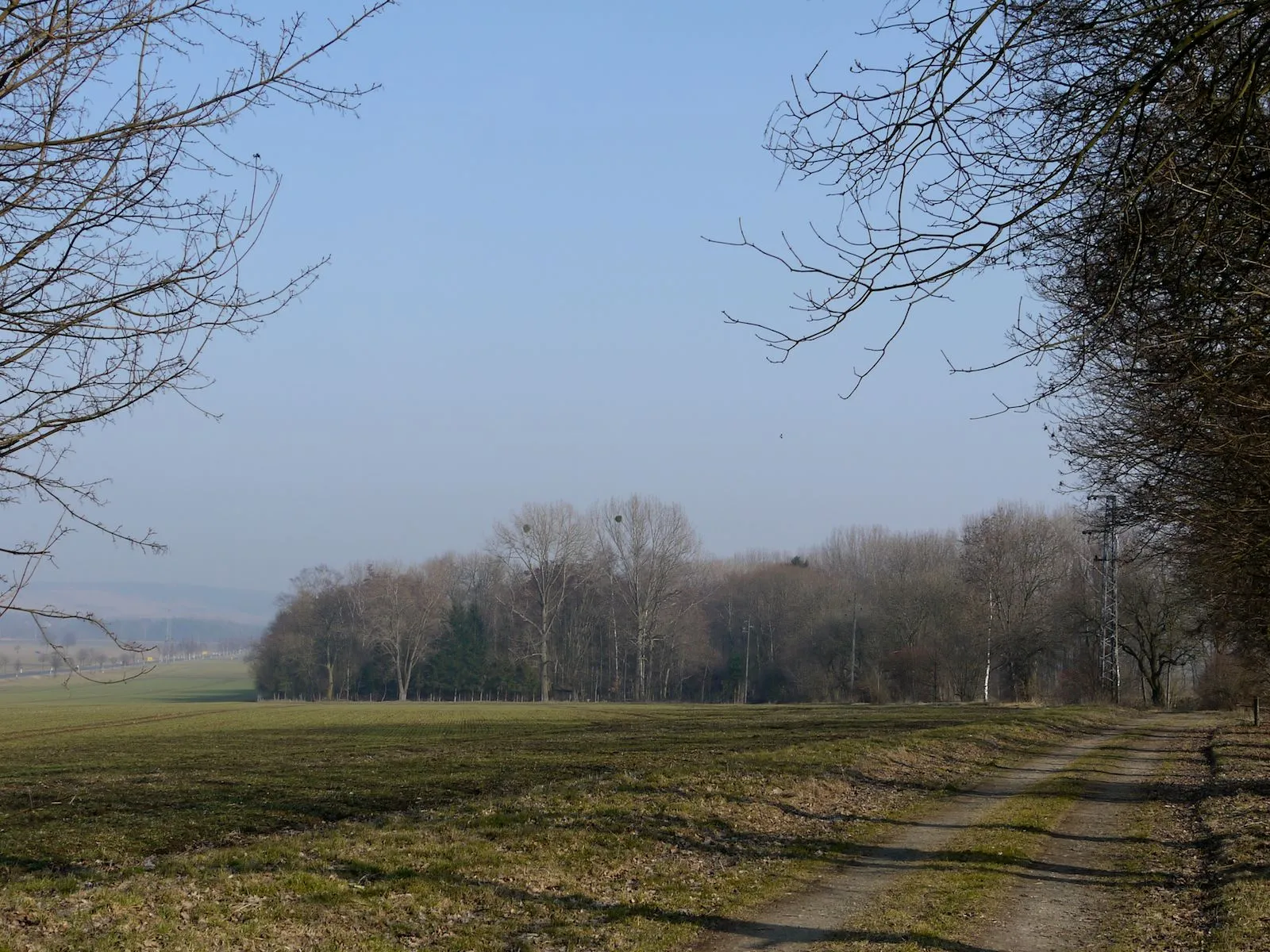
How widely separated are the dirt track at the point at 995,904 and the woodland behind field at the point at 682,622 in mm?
60502

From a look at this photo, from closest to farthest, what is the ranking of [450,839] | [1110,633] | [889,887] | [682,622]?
[889,887] → [450,839] → [1110,633] → [682,622]

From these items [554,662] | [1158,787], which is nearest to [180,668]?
[554,662]

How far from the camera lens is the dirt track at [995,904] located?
8.73m

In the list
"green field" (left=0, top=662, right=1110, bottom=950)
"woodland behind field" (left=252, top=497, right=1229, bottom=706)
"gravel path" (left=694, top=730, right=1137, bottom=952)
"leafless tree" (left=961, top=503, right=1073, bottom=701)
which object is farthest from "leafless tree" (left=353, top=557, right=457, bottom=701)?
"gravel path" (left=694, top=730, right=1137, bottom=952)

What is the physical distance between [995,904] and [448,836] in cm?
562

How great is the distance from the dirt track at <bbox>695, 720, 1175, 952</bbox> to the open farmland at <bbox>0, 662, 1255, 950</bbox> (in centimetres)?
20

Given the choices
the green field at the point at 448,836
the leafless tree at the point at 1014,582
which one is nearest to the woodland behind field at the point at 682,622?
the leafless tree at the point at 1014,582

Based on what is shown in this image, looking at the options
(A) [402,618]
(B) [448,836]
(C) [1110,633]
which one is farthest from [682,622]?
(B) [448,836]

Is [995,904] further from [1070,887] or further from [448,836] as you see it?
[448,836]

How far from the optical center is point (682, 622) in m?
106

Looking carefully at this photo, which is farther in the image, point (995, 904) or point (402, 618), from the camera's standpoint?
point (402, 618)

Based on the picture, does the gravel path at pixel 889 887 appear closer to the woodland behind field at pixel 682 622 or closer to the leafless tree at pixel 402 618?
the woodland behind field at pixel 682 622

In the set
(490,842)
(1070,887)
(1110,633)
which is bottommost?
(1070,887)

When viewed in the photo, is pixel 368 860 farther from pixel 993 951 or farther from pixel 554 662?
pixel 554 662
